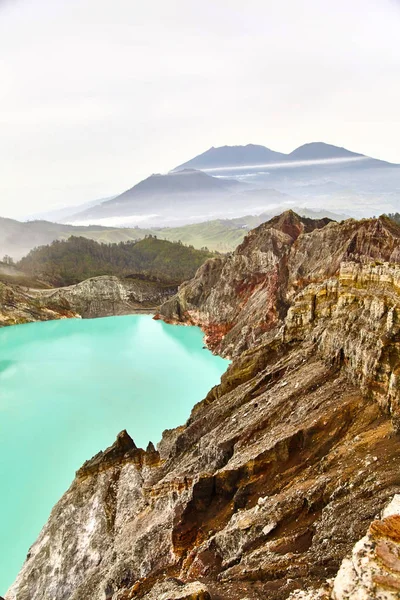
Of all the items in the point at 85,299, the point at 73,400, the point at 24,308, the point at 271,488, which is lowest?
the point at 73,400

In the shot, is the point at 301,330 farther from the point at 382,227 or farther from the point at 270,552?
the point at 382,227

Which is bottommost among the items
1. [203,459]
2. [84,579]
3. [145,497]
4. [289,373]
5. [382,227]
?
[84,579]

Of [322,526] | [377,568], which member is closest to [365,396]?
[322,526]

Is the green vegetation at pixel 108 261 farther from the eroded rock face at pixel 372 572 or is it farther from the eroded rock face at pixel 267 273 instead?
the eroded rock face at pixel 372 572

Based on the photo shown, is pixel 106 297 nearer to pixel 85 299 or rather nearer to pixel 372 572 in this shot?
pixel 85 299

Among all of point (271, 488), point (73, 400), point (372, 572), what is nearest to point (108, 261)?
point (73, 400)

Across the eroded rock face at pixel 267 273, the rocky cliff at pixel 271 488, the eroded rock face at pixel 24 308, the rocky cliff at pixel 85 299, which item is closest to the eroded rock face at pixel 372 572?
the rocky cliff at pixel 271 488
